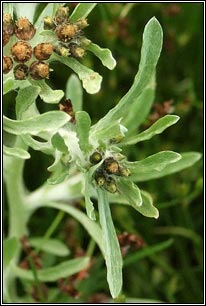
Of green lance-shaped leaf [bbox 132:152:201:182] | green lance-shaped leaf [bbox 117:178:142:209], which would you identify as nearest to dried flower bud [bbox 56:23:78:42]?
green lance-shaped leaf [bbox 117:178:142:209]

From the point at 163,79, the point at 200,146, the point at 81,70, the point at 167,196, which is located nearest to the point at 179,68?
the point at 163,79

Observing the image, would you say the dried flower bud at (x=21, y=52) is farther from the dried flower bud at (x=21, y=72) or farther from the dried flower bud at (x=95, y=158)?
the dried flower bud at (x=95, y=158)

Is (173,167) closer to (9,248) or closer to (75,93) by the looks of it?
(75,93)

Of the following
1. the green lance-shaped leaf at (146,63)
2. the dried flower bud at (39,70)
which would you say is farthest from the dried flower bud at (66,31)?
the green lance-shaped leaf at (146,63)

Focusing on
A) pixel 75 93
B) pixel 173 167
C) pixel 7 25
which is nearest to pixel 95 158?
pixel 7 25

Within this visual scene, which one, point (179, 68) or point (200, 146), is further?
point (179, 68)

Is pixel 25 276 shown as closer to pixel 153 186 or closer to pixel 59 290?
pixel 59 290

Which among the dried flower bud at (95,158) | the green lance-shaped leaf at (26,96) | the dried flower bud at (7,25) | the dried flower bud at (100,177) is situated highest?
the dried flower bud at (7,25)
